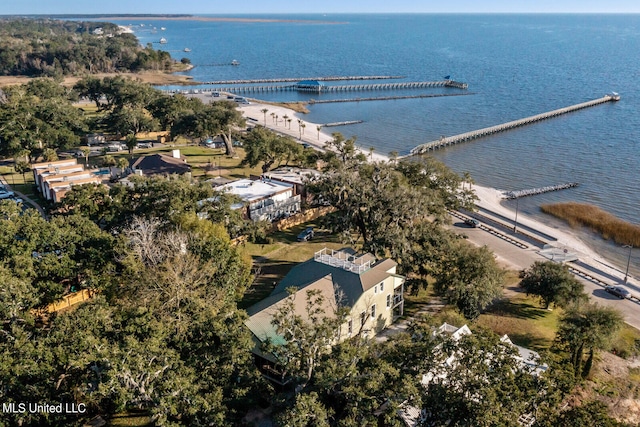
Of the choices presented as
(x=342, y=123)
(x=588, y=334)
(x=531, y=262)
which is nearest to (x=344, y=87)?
(x=342, y=123)

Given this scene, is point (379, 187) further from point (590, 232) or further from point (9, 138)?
point (9, 138)

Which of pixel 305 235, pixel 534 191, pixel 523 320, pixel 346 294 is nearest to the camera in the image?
pixel 346 294

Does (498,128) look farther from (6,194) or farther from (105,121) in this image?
(6,194)

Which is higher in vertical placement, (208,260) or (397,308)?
(208,260)

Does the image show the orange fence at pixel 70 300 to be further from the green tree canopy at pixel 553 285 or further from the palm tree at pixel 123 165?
the green tree canopy at pixel 553 285

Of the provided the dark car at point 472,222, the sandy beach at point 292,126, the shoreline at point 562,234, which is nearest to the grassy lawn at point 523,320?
the shoreline at point 562,234

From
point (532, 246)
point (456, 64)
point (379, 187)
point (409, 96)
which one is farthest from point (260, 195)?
point (456, 64)
